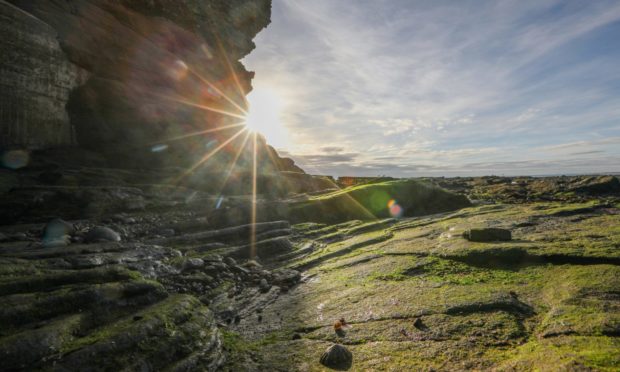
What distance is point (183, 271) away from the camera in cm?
1166

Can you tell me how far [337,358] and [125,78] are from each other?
45.5 metres

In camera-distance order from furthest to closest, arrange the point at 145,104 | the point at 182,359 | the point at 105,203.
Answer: the point at 145,104, the point at 105,203, the point at 182,359

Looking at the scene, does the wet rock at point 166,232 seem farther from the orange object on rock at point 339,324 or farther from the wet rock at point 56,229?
the orange object on rock at point 339,324

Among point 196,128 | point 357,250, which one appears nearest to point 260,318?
point 357,250

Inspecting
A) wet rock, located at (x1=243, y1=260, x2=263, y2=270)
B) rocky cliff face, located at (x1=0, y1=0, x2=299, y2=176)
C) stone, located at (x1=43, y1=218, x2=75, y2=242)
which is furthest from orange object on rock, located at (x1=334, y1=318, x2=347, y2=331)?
rocky cliff face, located at (x1=0, y1=0, x2=299, y2=176)

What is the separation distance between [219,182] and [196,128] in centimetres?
1671

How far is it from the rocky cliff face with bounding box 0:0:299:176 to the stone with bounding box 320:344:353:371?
33.4m

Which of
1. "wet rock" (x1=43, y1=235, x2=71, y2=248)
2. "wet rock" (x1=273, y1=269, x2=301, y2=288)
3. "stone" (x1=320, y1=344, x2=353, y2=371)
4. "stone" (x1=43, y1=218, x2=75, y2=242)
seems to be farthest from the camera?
"stone" (x1=43, y1=218, x2=75, y2=242)

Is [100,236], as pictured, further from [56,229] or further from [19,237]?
[19,237]

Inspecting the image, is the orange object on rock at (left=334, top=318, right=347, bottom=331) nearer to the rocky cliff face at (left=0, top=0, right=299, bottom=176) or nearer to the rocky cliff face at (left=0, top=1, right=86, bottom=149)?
the rocky cliff face at (left=0, top=0, right=299, bottom=176)

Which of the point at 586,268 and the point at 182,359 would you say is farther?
the point at 586,268

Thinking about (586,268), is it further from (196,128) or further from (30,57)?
(196,128)

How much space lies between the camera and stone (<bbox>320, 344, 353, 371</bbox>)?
5984 mm

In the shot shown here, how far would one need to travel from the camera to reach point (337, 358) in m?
6.05
